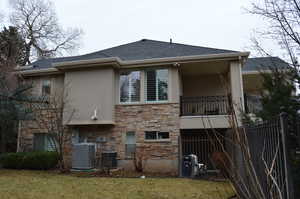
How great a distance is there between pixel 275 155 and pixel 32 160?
11807mm

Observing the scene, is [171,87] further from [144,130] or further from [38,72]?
[38,72]

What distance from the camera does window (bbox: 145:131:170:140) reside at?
12062 millimetres

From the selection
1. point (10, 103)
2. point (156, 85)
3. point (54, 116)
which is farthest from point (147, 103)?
point (10, 103)

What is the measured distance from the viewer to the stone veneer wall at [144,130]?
11.8m

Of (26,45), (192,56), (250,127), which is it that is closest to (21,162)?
(192,56)

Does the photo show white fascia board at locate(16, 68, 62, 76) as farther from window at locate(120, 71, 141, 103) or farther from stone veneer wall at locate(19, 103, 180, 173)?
window at locate(120, 71, 141, 103)

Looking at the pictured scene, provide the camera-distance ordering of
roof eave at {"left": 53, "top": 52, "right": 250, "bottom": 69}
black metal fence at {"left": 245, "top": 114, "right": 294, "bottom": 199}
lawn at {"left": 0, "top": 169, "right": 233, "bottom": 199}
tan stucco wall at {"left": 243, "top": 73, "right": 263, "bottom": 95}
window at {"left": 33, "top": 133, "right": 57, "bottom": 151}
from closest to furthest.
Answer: black metal fence at {"left": 245, "top": 114, "right": 294, "bottom": 199} < lawn at {"left": 0, "top": 169, "right": 233, "bottom": 199} < roof eave at {"left": 53, "top": 52, "right": 250, "bottom": 69} < window at {"left": 33, "top": 133, "right": 57, "bottom": 151} < tan stucco wall at {"left": 243, "top": 73, "right": 263, "bottom": 95}

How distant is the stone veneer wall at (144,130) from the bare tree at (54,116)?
0.67m

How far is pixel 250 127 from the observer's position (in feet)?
15.3

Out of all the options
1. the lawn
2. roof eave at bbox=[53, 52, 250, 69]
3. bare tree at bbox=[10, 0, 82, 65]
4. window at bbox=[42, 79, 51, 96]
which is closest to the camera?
the lawn

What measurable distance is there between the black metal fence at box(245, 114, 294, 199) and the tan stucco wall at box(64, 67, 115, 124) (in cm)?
904

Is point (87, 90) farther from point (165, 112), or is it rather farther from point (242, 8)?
point (242, 8)

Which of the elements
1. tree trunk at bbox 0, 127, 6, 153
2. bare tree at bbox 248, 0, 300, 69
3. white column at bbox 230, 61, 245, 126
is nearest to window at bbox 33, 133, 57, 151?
tree trunk at bbox 0, 127, 6, 153

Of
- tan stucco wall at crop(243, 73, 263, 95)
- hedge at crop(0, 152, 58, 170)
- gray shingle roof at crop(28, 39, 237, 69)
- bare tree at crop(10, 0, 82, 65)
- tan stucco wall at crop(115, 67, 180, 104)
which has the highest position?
bare tree at crop(10, 0, 82, 65)
